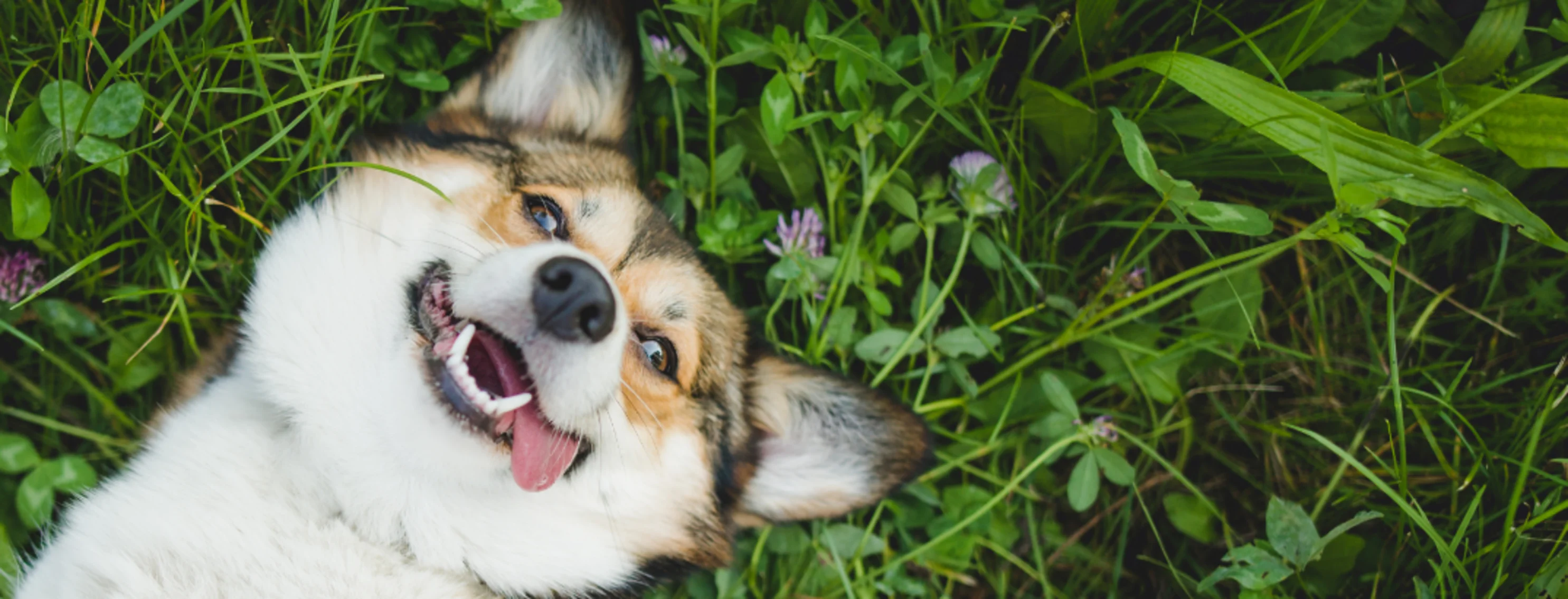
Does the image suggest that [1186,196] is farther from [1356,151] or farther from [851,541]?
[851,541]

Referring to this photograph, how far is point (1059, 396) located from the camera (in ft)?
10.8

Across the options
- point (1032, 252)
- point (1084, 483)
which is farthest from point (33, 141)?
point (1084, 483)

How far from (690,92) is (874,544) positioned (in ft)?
6.09

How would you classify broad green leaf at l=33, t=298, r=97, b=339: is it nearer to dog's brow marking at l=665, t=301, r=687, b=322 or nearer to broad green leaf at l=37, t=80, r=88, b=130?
broad green leaf at l=37, t=80, r=88, b=130

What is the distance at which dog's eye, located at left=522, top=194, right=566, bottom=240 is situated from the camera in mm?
2676

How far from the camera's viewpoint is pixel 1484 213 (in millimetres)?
2674

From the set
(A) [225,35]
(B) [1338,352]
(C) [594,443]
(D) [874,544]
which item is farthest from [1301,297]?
(A) [225,35]

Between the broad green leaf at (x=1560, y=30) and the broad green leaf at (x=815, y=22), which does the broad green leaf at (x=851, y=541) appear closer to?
the broad green leaf at (x=815, y=22)

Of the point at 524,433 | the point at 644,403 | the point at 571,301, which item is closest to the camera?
the point at 571,301

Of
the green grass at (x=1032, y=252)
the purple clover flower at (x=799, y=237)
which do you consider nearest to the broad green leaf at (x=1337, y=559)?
the green grass at (x=1032, y=252)

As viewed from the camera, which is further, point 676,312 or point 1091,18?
point 1091,18

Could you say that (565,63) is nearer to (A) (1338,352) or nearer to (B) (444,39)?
(B) (444,39)

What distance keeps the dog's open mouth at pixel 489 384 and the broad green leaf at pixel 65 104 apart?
51.3 inches

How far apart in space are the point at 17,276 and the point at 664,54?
2326 mm
